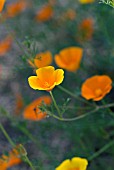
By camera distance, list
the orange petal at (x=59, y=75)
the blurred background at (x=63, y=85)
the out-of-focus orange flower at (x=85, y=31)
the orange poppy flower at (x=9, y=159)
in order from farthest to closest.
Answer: the out-of-focus orange flower at (x=85, y=31) → the blurred background at (x=63, y=85) → the orange poppy flower at (x=9, y=159) → the orange petal at (x=59, y=75)

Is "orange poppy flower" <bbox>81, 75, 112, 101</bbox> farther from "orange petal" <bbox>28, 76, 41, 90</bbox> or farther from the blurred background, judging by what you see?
"orange petal" <bbox>28, 76, 41, 90</bbox>

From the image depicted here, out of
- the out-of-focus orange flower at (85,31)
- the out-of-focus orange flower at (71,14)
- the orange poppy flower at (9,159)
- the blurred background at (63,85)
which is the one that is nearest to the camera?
the orange poppy flower at (9,159)

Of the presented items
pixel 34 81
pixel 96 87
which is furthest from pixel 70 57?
pixel 34 81

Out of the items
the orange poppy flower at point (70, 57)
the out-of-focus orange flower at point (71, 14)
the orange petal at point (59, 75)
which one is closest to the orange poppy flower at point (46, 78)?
the orange petal at point (59, 75)

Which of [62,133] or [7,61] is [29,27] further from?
[62,133]

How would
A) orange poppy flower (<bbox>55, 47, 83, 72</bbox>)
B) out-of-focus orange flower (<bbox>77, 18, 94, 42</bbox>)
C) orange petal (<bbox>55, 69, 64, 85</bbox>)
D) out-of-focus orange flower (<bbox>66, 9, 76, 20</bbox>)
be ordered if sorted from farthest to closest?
out-of-focus orange flower (<bbox>66, 9, 76, 20</bbox>), out-of-focus orange flower (<bbox>77, 18, 94, 42</bbox>), orange poppy flower (<bbox>55, 47, 83, 72</bbox>), orange petal (<bbox>55, 69, 64, 85</bbox>)

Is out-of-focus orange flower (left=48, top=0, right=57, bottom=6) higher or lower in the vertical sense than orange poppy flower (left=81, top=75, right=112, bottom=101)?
lower

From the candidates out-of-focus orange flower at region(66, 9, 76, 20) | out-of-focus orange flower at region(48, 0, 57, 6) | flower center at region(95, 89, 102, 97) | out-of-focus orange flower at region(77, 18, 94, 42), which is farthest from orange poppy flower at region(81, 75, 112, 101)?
out-of-focus orange flower at region(48, 0, 57, 6)

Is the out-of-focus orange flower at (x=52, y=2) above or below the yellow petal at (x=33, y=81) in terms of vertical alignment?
below

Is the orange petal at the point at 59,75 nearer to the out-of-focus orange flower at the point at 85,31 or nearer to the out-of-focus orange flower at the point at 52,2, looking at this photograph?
Answer: the out-of-focus orange flower at the point at 85,31
